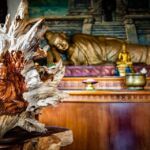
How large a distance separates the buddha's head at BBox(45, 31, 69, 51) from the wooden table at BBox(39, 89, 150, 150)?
4.12ft

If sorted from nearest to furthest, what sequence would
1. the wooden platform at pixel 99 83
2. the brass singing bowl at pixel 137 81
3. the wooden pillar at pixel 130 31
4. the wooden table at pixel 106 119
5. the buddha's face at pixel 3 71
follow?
the buddha's face at pixel 3 71, the wooden table at pixel 106 119, the brass singing bowl at pixel 137 81, the wooden platform at pixel 99 83, the wooden pillar at pixel 130 31

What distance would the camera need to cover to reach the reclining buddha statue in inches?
150

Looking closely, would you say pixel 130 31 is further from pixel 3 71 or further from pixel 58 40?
pixel 3 71

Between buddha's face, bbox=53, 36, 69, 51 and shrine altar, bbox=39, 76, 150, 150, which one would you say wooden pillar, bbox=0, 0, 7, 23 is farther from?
shrine altar, bbox=39, 76, 150, 150

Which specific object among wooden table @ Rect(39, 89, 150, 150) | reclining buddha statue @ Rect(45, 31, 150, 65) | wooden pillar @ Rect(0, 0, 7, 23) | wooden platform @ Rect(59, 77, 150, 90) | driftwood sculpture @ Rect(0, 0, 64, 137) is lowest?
wooden table @ Rect(39, 89, 150, 150)

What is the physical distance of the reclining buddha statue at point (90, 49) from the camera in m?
3.81

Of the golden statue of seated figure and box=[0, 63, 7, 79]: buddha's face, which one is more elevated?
the golden statue of seated figure

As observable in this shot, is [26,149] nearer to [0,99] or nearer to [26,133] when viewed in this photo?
[26,133]

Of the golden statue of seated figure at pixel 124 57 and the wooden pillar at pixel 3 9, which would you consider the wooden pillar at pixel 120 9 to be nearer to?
the golden statue of seated figure at pixel 124 57

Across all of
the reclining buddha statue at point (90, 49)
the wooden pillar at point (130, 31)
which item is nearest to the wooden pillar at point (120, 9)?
the wooden pillar at point (130, 31)

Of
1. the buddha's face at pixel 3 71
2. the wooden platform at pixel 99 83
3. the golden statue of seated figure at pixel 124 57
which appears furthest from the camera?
the golden statue of seated figure at pixel 124 57

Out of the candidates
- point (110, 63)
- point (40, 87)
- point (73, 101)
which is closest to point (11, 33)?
point (40, 87)

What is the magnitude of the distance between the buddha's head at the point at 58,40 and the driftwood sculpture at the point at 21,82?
239 centimetres

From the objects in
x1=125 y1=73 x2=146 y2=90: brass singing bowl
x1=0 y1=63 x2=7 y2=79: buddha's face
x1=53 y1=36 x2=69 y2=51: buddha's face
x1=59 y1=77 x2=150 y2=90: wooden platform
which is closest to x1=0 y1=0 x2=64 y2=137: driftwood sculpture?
x1=0 y1=63 x2=7 y2=79: buddha's face
